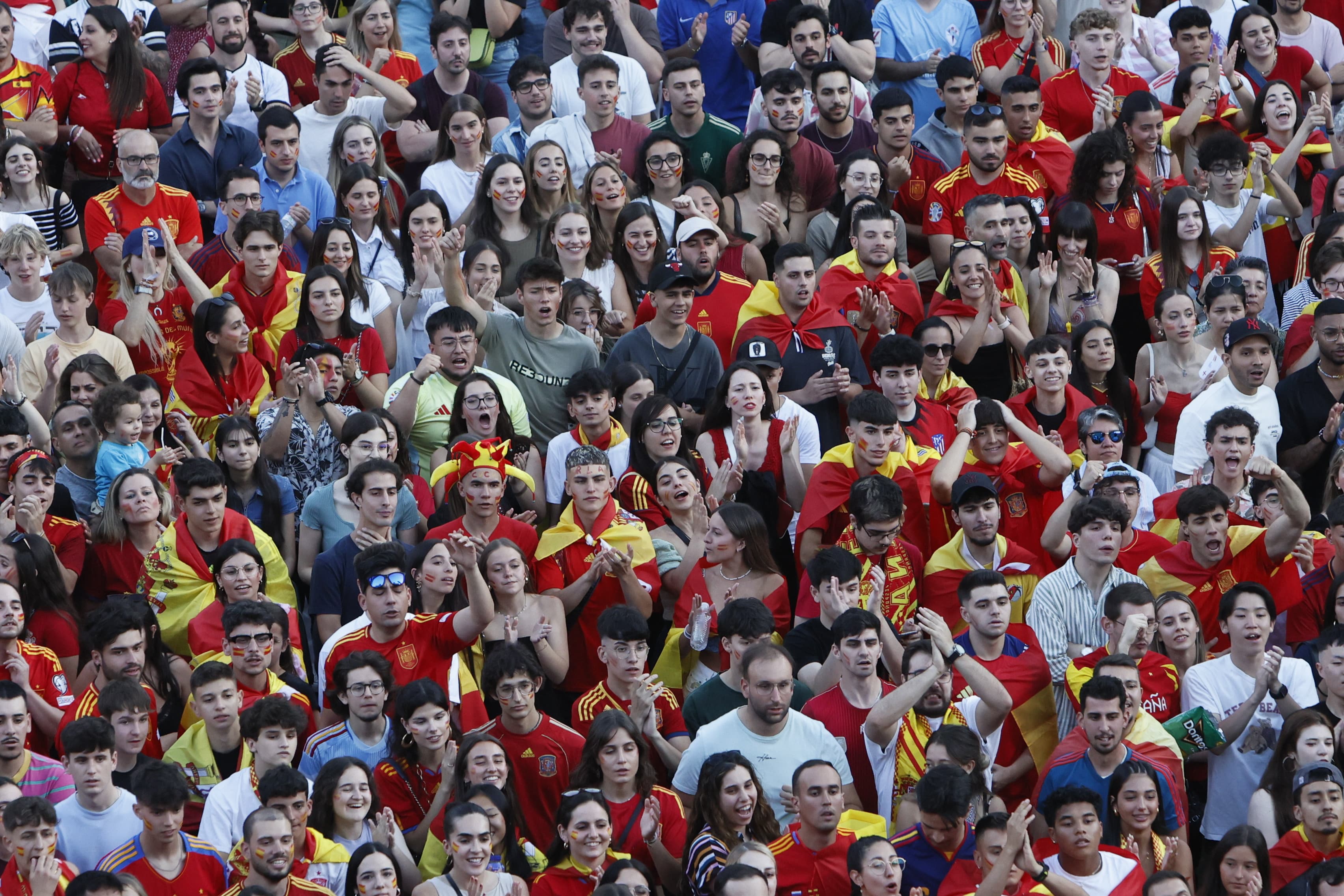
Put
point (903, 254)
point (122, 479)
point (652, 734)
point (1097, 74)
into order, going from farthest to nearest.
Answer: point (1097, 74)
point (903, 254)
point (122, 479)
point (652, 734)

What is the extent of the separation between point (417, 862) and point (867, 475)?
2.87 metres

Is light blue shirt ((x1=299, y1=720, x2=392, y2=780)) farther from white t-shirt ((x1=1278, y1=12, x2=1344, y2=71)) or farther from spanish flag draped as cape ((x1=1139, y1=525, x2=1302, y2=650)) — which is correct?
white t-shirt ((x1=1278, y1=12, x2=1344, y2=71))

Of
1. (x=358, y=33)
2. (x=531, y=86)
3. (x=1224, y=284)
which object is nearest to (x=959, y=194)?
(x=1224, y=284)

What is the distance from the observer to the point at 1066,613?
9.78 m

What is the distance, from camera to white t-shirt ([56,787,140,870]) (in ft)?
27.9

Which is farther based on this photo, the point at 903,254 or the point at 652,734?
the point at 903,254

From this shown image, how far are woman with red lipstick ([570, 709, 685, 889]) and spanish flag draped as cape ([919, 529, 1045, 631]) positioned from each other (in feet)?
5.84

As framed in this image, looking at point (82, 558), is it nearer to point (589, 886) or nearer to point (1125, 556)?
point (589, 886)

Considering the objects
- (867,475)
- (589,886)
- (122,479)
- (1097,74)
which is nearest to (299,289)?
(122,479)

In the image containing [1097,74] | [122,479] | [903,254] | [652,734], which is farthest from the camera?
[1097,74]

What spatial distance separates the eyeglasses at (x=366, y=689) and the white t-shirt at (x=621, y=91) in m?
5.25

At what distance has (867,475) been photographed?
10312mm

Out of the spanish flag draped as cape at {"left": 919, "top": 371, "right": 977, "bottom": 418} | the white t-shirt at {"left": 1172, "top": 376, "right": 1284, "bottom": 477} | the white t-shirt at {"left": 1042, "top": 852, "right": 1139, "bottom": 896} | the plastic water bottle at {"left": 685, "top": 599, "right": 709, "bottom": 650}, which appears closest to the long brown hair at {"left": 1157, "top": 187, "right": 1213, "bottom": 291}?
the white t-shirt at {"left": 1172, "top": 376, "right": 1284, "bottom": 477}

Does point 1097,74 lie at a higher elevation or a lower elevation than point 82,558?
higher
